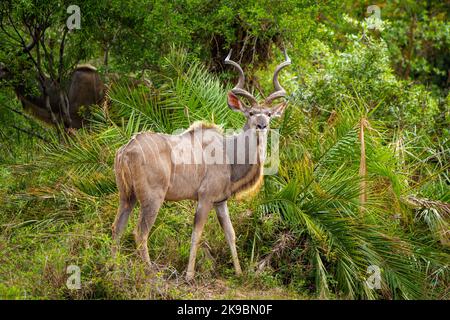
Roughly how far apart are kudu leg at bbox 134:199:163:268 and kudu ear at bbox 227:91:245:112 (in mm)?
1463

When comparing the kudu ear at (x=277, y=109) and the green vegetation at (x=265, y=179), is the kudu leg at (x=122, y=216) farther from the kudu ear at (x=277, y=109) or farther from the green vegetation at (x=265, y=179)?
the kudu ear at (x=277, y=109)

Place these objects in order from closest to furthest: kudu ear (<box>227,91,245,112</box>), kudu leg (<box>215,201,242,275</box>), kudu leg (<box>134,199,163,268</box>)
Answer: kudu leg (<box>134,199,163,268</box>)
kudu leg (<box>215,201,242,275</box>)
kudu ear (<box>227,91,245,112</box>)

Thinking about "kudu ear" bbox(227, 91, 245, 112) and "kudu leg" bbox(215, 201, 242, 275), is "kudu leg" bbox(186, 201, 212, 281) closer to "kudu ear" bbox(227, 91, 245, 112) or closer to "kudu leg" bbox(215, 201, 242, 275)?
"kudu leg" bbox(215, 201, 242, 275)

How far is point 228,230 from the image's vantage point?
8734 mm

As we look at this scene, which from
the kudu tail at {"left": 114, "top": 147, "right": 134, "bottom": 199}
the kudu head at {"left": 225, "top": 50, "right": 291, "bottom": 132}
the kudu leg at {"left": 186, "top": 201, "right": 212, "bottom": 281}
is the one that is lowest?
the kudu leg at {"left": 186, "top": 201, "right": 212, "bottom": 281}

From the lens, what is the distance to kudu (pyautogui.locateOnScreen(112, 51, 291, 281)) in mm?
8156

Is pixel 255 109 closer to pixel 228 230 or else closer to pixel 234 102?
pixel 234 102

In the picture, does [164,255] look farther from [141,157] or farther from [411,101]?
[411,101]

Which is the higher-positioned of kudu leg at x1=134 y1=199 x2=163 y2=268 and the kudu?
the kudu

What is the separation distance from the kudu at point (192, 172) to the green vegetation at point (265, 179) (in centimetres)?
38

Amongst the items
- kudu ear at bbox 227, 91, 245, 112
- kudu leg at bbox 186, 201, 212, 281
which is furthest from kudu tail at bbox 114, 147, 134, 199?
kudu ear at bbox 227, 91, 245, 112

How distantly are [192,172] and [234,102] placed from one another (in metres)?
0.97

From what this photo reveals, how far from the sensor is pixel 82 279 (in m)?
7.54
